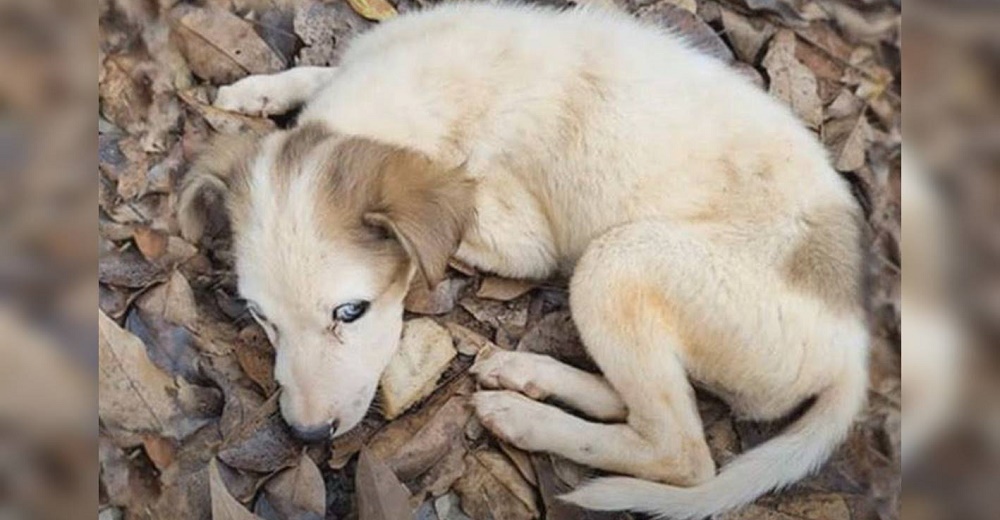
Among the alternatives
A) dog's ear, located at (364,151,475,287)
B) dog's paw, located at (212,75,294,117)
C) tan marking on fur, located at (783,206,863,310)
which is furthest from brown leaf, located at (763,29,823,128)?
dog's paw, located at (212,75,294,117)

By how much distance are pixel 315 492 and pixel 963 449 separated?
81 cm

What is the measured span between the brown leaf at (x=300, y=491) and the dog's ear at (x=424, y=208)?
0.30 m

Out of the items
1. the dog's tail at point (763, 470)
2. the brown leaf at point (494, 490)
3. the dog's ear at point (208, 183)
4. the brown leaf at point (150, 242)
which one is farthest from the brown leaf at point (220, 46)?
the dog's tail at point (763, 470)

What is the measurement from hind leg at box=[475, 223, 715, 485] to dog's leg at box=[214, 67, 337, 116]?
19.4 inches

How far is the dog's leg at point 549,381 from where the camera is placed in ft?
4.99

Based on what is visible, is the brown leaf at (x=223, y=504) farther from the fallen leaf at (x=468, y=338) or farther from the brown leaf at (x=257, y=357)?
the fallen leaf at (x=468, y=338)

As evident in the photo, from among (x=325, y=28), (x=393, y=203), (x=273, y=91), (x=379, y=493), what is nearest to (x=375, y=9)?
(x=325, y=28)

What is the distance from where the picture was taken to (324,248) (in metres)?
1.48

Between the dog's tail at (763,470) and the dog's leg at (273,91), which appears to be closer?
the dog's tail at (763,470)

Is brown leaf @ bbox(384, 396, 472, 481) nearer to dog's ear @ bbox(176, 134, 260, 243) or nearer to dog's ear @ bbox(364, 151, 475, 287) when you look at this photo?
dog's ear @ bbox(364, 151, 475, 287)

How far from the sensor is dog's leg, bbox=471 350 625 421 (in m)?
1.52

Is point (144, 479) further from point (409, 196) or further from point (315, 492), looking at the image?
point (409, 196)

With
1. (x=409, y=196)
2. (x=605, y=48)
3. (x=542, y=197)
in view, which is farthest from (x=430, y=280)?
(x=605, y=48)

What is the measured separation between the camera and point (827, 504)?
1.49 m
